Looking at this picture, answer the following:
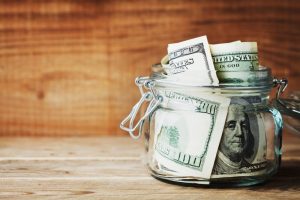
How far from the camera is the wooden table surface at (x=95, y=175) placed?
0.68 m

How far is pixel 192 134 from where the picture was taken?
0.69 metres

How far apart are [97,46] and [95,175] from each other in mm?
405

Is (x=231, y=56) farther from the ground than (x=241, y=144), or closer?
farther from the ground

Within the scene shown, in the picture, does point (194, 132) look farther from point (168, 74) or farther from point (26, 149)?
point (26, 149)

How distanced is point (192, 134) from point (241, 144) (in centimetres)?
7

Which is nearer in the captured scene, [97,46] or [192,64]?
[192,64]

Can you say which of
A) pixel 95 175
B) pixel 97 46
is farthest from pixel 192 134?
pixel 97 46

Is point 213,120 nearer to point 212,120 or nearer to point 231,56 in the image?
point 212,120

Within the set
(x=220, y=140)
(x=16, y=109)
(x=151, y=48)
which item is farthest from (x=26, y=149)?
(x=220, y=140)

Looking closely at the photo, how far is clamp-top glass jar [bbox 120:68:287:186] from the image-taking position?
683 mm

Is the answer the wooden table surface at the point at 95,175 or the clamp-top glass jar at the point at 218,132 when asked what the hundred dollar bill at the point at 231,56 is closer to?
the clamp-top glass jar at the point at 218,132

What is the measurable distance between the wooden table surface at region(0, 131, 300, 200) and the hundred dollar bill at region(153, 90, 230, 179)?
34 millimetres

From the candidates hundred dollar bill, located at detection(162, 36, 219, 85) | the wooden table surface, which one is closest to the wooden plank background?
the wooden table surface

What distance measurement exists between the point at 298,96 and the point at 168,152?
12.1 inches
